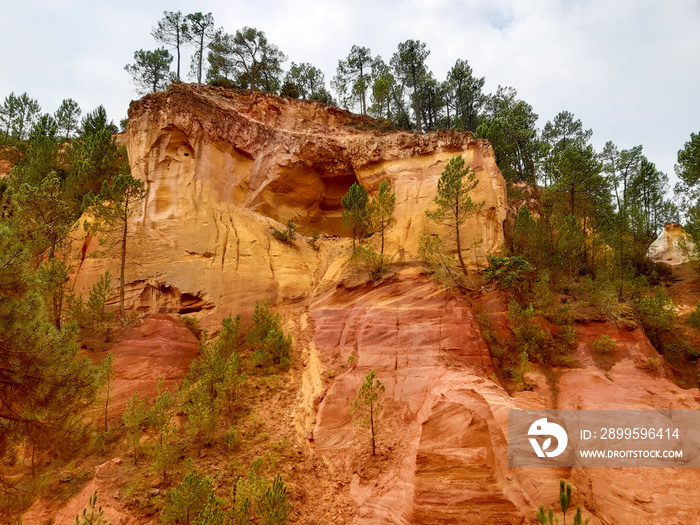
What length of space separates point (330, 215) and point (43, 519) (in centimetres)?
2381

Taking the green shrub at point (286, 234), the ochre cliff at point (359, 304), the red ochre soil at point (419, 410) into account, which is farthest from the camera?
the green shrub at point (286, 234)

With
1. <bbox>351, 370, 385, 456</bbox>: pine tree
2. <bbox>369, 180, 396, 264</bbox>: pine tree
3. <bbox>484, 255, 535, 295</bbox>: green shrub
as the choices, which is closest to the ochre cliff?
<bbox>351, 370, 385, 456</bbox>: pine tree

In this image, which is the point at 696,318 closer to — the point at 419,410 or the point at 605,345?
the point at 605,345

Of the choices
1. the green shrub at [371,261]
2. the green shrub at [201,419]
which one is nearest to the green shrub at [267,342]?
the green shrub at [201,419]

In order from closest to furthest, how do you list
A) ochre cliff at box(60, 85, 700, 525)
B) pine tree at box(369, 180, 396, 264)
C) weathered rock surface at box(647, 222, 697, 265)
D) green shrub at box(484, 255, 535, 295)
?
ochre cliff at box(60, 85, 700, 525) < green shrub at box(484, 255, 535, 295) < pine tree at box(369, 180, 396, 264) < weathered rock surface at box(647, 222, 697, 265)

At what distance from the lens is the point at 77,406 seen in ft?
26.8

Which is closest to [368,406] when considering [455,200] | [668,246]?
[455,200]

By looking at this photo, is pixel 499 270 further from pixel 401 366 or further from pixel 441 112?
pixel 441 112

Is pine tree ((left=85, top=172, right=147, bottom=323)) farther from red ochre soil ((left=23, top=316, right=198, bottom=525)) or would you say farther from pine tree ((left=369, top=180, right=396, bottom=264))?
pine tree ((left=369, top=180, right=396, bottom=264))

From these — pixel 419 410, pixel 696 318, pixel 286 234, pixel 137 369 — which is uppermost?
pixel 286 234

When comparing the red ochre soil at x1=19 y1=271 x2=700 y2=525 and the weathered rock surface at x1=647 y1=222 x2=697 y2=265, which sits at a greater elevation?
the weathered rock surface at x1=647 y1=222 x2=697 y2=265

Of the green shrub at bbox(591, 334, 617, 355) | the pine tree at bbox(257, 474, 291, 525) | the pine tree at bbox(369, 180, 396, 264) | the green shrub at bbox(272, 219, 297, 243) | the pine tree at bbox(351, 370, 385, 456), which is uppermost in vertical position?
the pine tree at bbox(369, 180, 396, 264)

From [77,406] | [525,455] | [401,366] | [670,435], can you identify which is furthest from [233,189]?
[670,435]

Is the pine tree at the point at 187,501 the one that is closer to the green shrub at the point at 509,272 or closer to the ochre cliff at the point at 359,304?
the ochre cliff at the point at 359,304
